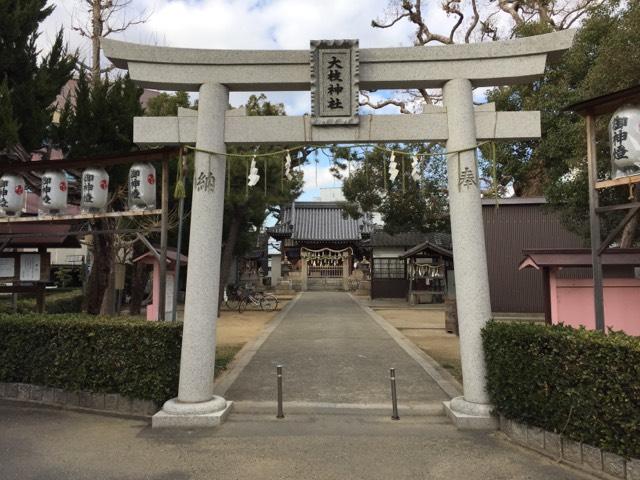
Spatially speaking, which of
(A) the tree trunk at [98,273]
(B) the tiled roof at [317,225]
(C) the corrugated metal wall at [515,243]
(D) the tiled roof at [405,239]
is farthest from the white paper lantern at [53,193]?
(B) the tiled roof at [317,225]

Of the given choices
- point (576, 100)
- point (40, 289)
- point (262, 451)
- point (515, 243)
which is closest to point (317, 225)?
point (515, 243)

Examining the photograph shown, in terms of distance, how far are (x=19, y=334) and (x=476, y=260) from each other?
22.9 feet

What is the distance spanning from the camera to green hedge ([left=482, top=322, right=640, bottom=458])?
4.31 m

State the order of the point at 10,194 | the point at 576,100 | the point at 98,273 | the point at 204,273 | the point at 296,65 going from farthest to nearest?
1. the point at 98,273
2. the point at 576,100
3. the point at 10,194
4. the point at 296,65
5. the point at 204,273

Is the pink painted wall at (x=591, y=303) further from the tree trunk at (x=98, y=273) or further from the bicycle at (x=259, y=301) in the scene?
the bicycle at (x=259, y=301)

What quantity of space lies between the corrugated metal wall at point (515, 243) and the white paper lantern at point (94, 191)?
17.4 metres

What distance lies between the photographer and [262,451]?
17.7 ft

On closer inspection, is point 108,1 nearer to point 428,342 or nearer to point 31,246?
point 31,246

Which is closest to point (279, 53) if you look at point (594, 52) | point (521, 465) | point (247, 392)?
point (247, 392)

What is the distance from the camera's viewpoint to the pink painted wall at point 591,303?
29.6ft

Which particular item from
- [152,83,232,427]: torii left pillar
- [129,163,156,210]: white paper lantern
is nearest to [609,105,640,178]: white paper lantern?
[152,83,232,427]: torii left pillar

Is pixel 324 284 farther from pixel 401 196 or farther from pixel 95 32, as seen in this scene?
pixel 95 32

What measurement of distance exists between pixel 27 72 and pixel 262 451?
10043 mm

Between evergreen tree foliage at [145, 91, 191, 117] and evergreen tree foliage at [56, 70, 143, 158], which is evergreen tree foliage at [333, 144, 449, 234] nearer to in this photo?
evergreen tree foliage at [145, 91, 191, 117]
